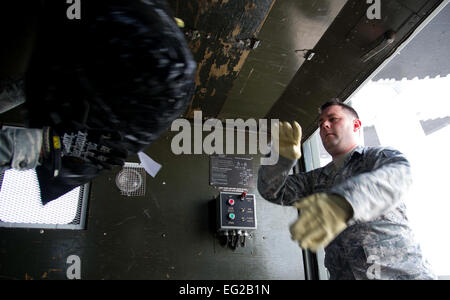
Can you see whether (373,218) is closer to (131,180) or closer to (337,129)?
(337,129)

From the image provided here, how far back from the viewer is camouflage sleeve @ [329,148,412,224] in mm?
927

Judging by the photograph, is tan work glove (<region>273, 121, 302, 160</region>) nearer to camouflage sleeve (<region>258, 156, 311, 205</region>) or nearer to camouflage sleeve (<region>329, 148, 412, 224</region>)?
camouflage sleeve (<region>258, 156, 311, 205</region>)

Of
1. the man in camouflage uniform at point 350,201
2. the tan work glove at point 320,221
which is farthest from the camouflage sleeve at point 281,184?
the tan work glove at point 320,221

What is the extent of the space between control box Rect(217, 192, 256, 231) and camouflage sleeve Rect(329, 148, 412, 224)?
950 millimetres

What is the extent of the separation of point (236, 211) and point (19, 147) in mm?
1247

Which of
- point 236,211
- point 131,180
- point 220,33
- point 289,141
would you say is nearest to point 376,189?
point 289,141

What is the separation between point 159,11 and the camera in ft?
2.74

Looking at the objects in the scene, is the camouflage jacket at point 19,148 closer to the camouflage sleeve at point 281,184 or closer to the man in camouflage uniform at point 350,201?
the man in camouflage uniform at point 350,201

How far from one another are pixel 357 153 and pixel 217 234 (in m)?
0.94

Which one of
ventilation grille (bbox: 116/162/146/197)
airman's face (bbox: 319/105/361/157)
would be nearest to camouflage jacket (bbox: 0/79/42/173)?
ventilation grille (bbox: 116/162/146/197)

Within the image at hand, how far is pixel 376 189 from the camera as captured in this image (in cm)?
99

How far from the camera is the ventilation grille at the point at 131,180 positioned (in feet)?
6.11
